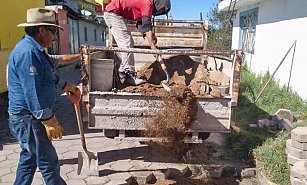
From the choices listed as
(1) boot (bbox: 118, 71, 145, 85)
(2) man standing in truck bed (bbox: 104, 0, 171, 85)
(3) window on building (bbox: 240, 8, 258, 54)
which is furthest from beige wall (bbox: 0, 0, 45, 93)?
(3) window on building (bbox: 240, 8, 258, 54)

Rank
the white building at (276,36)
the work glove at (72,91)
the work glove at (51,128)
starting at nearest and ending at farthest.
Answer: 1. the work glove at (51,128)
2. the work glove at (72,91)
3. the white building at (276,36)

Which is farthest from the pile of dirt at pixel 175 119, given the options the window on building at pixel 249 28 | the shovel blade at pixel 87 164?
the window on building at pixel 249 28

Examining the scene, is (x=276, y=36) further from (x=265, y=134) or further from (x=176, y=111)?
(x=176, y=111)

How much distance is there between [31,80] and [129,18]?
2.55 metres

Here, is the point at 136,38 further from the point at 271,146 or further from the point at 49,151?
the point at 49,151

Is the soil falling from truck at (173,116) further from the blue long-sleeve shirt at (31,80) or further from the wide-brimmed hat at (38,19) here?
the wide-brimmed hat at (38,19)

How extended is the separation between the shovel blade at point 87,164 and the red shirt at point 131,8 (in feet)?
6.66

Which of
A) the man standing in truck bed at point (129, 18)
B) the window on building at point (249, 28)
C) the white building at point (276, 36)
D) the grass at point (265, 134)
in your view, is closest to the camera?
the grass at point (265, 134)

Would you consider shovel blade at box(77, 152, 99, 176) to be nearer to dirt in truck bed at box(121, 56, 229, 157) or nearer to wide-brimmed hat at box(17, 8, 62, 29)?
dirt in truck bed at box(121, 56, 229, 157)

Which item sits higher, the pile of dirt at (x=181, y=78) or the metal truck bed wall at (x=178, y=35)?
the metal truck bed wall at (x=178, y=35)

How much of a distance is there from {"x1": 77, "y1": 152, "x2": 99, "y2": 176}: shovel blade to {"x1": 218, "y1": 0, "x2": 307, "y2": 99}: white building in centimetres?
500

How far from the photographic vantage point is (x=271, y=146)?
Answer: 420 cm

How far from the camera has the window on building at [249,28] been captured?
12.3 m

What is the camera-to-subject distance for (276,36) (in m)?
9.37
